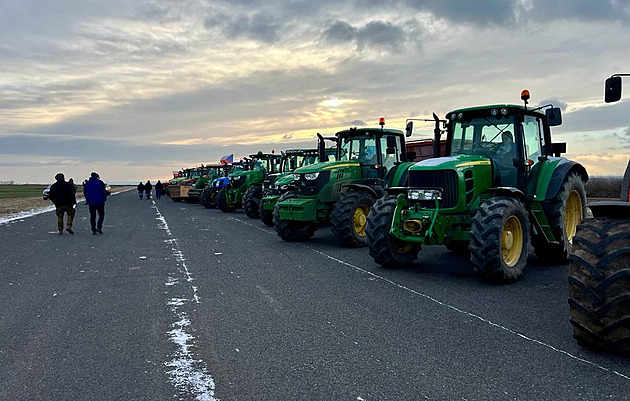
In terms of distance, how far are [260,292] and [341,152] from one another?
673 centimetres

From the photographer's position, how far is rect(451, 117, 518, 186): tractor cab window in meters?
8.98

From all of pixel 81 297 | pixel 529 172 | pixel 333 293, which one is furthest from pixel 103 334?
pixel 529 172

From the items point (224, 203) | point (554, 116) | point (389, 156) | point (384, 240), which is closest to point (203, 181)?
point (224, 203)

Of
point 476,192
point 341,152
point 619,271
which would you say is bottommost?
point 619,271

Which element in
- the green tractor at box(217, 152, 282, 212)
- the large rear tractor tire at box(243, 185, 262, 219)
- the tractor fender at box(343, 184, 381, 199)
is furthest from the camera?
the green tractor at box(217, 152, 282, 212)

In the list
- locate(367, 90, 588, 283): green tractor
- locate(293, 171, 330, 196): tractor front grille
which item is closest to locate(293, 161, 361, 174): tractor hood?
locate(293, 171, 330, 196): tractor front grille

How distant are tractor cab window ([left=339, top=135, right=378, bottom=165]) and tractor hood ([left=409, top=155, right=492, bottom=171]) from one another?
175 inches

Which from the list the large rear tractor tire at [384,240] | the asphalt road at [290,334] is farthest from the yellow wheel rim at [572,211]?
the large rear tractor tire at [384,240]

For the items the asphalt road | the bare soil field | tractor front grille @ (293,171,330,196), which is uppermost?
tractor front grille @ (293,171,330,196)

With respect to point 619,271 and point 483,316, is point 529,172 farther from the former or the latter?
point 619,271

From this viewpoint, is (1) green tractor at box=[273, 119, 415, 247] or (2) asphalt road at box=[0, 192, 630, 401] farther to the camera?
(1) green tractor at box=[273, 119, 415, 247]

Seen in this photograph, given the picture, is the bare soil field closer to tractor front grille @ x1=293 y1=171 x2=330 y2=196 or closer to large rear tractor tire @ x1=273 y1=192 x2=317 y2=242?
large rear tractor tire @ x1=273 y1=192 x2=317 y2=242

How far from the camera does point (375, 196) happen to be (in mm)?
12672

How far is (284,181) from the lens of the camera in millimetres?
17469
